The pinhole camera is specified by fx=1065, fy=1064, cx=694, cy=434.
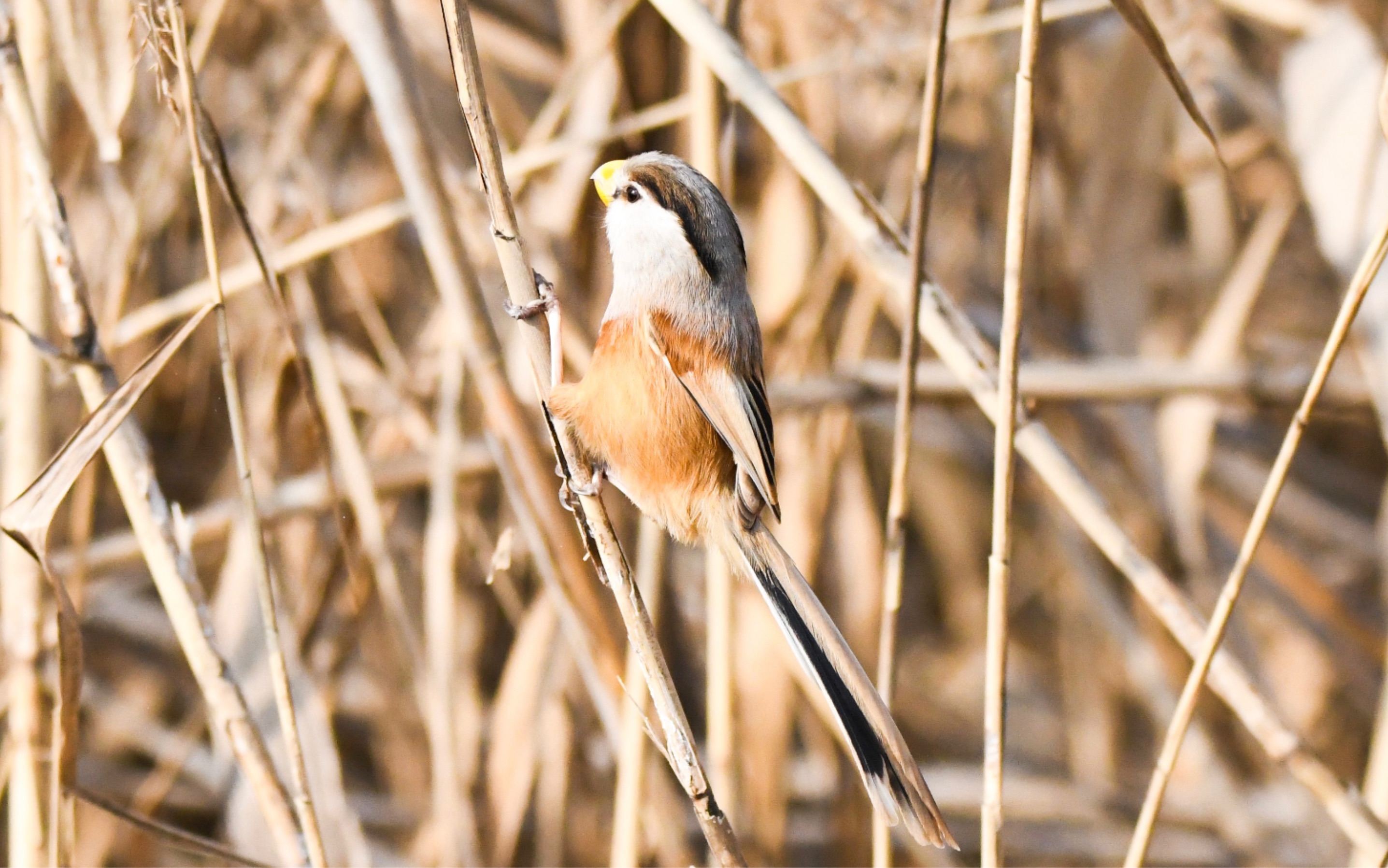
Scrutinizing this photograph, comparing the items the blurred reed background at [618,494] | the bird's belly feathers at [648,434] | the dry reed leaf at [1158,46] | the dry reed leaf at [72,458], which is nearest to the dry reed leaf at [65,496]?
the dry reed leaf at [72,458]

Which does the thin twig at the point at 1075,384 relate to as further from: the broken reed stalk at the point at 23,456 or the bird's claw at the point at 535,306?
the broken reed stalk at the point at 23,456

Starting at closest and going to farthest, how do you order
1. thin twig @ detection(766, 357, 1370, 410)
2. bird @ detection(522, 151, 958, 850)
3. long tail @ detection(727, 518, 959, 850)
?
long tail @ detection(727, 518, 959, 850), bird @ detection(522, 151, 958, 850), thin twig @ detection(766, 357, 1370, 410)

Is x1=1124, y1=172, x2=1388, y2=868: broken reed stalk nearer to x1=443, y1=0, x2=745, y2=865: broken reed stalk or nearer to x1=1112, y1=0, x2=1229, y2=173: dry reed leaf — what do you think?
x1=1112, y1=0, x2=1229, y2=173: dry reed leaf

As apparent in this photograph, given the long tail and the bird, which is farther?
the bird

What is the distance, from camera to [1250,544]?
904mm

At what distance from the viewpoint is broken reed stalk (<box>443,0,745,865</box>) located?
0.79 m

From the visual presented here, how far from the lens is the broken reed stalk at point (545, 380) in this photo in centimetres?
79

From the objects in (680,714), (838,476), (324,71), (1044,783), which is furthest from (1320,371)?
(1044,783)

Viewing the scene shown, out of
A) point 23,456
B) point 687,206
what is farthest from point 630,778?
point 23,456

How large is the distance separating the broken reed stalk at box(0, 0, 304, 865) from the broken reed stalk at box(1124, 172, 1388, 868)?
2.61 ft

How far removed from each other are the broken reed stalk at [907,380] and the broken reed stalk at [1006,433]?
0.28 ft

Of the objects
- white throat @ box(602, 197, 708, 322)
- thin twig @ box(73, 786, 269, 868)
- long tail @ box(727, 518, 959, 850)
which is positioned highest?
white throat @ box(602, 197, 708, 322)

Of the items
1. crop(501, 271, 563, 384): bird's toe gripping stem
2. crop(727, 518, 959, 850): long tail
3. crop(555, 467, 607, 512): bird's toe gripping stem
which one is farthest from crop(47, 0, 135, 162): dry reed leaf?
crop(727, 518, 959, 850): long tail

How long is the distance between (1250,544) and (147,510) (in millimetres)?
1007
